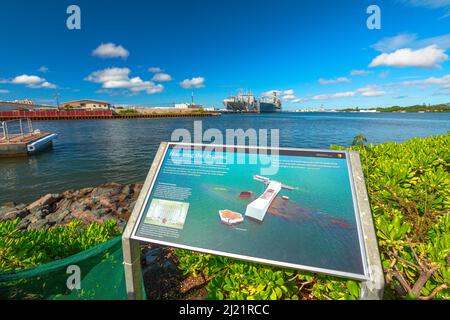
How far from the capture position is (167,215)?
2277 millimetres

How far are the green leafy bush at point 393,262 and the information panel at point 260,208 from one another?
0.47 meters

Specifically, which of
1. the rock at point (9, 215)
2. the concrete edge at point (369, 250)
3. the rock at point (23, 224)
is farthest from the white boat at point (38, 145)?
the concrete edge at point (369, 250)

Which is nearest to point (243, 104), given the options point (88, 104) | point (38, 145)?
point (88, 104)

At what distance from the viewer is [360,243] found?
1757 mm

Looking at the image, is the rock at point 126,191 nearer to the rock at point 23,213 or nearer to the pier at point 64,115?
the rock at point 23,213

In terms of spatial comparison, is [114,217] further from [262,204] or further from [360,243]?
[360,243]

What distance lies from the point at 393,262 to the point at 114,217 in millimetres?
6515

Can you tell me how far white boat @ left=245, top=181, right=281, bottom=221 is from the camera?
81.5 inches

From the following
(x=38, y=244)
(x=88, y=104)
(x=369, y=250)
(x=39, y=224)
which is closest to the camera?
(x=369, y=250)

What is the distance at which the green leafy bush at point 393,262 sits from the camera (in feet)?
6.31

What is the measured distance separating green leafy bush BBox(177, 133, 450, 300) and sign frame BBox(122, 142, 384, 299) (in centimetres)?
39
